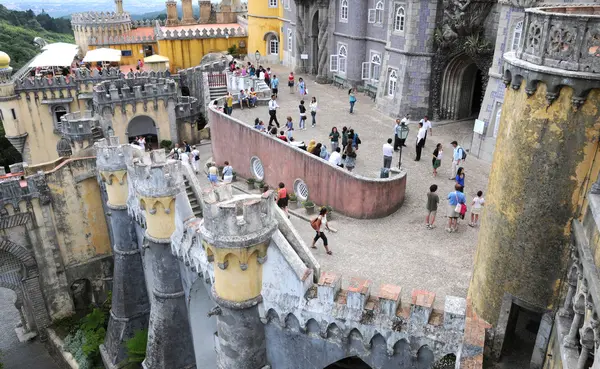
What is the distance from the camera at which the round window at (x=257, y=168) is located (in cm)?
2169

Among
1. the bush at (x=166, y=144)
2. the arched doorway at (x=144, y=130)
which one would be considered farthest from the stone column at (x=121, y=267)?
the arched doorway at (x=144, y=130)

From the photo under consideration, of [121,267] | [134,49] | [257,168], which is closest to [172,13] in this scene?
[134,49]

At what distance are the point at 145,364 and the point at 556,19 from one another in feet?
52.4

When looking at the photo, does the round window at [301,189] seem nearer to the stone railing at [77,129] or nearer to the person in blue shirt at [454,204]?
the person in blue shirt at [454,204]

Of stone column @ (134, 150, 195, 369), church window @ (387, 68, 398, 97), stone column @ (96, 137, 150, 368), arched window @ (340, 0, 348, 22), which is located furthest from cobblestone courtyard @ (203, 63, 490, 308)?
arched window @ (340, 0, 348, 22)

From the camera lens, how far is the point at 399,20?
2555cm

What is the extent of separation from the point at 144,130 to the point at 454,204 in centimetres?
2546

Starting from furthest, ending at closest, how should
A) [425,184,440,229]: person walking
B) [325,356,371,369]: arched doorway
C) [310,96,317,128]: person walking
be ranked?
[310,96,317,128]: person walking → [425,184,440,229]: person walking → [325,356,371,369]: arched doorway

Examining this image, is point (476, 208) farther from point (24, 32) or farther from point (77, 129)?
point (24, 32)

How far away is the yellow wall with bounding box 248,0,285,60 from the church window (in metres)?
16.9

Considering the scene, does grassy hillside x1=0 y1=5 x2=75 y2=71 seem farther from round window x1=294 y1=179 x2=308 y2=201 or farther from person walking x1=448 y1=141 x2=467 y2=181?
person walking x1=448 y1=141 x2=467 y2=181

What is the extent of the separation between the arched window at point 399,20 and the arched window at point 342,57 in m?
6.96

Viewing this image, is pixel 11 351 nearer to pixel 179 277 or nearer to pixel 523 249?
pixel 179 277

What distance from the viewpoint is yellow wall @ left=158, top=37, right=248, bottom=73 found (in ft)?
152
